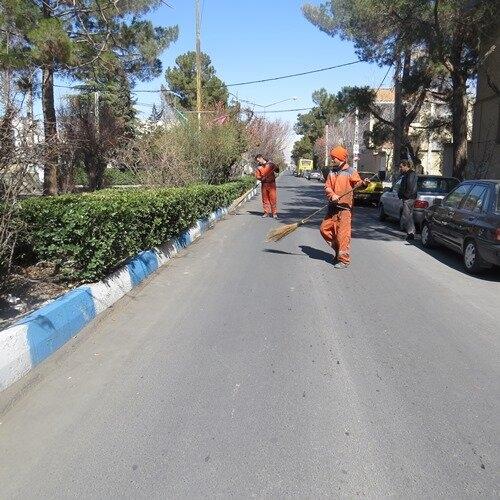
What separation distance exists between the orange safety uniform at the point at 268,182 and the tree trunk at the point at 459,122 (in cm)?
717

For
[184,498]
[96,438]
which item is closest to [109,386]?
[96,438]

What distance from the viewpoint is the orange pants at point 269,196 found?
16453 millimetres

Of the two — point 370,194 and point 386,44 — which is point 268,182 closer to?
point 370,194

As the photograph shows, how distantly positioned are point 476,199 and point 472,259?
1.10 m

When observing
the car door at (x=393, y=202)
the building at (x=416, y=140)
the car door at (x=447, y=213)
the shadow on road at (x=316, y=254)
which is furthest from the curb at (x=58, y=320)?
the building at (x=416, y=140)

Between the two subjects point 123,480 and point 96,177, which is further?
point 96,177

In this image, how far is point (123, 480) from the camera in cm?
294

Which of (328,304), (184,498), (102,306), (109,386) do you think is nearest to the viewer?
(184,498)

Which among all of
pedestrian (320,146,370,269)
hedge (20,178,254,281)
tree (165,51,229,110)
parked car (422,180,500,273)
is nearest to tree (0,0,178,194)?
hedge (20,178,254,281)

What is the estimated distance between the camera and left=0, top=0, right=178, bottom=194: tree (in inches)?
289

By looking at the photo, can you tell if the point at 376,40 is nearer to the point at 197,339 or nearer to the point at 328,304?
the point at 328,304

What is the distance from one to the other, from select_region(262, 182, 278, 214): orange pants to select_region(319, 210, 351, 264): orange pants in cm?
778

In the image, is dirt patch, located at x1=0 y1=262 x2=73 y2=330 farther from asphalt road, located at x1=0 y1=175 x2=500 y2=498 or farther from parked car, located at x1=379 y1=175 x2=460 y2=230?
parked car, located at x1=379 y1=175 x2=460 y2=230

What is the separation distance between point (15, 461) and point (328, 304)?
13.3 ft
